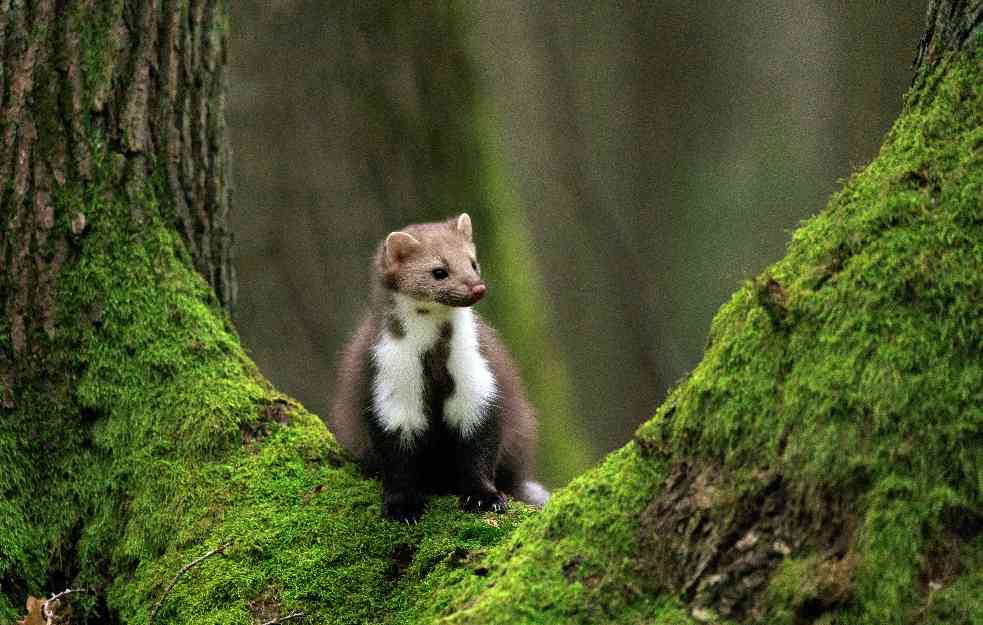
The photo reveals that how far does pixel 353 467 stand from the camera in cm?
554

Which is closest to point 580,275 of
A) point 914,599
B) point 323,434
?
point 323,434

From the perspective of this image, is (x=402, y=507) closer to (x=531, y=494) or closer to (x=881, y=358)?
(x=531, y=494)

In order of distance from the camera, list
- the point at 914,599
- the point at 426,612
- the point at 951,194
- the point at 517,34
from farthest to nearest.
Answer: the point at 517,34
the point at 426,612
the point at 951,194
the point at 914,599

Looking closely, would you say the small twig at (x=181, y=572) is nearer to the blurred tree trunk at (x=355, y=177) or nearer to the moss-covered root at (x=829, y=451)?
the moss-covered root at (x=829, y=451)

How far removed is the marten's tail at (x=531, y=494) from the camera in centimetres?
606

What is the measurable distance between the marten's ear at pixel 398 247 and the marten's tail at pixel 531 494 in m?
1.43

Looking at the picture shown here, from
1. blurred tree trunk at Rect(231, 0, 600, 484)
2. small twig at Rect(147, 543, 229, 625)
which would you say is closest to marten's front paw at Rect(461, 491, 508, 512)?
small twig at Rect(147, 543, 229, 625)

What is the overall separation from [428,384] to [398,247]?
27.1 inches

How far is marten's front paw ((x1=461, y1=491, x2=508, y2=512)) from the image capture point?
16.5 ft

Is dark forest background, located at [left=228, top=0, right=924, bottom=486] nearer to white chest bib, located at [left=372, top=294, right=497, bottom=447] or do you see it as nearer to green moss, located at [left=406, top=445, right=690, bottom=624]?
white chest bib, located at [left=372, top=294, right=497, bottom=447]

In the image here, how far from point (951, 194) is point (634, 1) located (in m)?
12.2

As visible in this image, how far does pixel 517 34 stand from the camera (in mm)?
14266

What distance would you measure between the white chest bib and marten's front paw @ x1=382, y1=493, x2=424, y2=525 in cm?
28

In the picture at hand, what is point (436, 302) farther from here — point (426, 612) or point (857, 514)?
point (857, 514)
